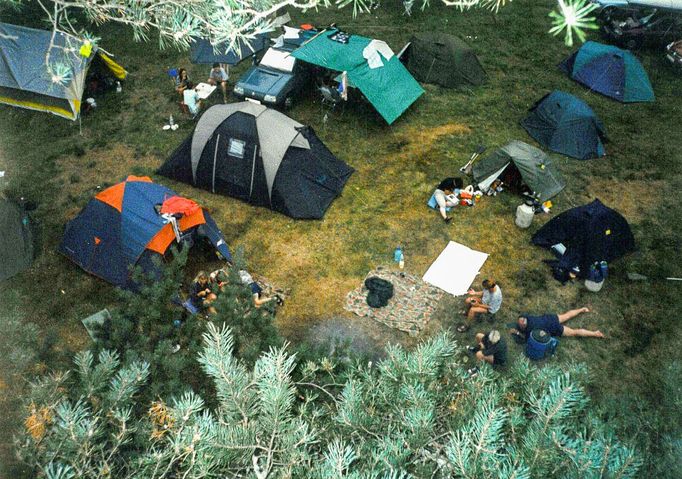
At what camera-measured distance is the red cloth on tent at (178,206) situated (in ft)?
27.0

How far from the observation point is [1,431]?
372 cm

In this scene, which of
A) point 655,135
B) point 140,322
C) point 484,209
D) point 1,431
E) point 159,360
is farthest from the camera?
point 655,135

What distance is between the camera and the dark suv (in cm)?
1510

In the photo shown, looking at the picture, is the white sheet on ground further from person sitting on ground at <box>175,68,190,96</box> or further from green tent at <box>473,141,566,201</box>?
person sitting on ground at <box>175,68,190,96</box>

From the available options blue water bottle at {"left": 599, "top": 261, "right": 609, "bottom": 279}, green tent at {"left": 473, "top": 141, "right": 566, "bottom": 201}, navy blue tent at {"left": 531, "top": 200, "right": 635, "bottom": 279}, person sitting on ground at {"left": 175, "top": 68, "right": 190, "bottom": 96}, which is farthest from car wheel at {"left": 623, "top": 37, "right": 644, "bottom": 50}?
person sitting on ground at {"left": 175, "top": 68, "right": 190, "bottom": 96}

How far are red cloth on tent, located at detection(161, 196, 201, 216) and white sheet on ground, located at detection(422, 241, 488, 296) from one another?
4278 millimetres

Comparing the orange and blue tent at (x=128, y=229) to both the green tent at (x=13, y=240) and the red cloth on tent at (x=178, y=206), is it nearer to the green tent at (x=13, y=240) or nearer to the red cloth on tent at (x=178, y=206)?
the red cloth on tent at (x=178, y=206)

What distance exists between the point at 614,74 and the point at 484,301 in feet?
29.5

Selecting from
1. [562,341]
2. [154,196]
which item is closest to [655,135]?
[562,341]

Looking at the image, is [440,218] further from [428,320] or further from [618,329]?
[618,329]

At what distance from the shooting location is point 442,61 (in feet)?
44.1

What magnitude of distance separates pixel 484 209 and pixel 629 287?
3.03 meters

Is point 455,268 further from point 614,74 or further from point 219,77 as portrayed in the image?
point 614,74

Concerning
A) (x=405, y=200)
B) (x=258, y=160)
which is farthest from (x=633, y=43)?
(x=258, y=160)
